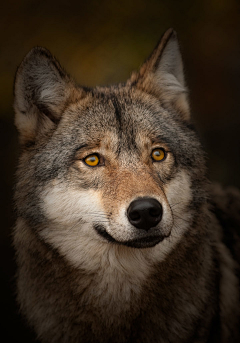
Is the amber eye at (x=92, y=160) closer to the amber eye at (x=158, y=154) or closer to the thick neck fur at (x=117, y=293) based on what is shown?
the amber eye at (x=158, y=154)

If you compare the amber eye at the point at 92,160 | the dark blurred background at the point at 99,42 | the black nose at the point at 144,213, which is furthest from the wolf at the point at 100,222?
the dark blurred background at the point at 99,42

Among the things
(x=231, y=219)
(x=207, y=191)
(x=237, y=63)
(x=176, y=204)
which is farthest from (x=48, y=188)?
(x=237, y=63)

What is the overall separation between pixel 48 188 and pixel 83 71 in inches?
69.5

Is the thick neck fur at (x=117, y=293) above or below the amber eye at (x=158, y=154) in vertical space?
below

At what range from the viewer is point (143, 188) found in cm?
185

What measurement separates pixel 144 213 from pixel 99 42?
7.27ft

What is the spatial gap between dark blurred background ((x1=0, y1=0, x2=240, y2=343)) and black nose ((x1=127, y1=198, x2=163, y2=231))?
4.10 feet

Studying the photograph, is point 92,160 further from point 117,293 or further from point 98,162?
point 117,293

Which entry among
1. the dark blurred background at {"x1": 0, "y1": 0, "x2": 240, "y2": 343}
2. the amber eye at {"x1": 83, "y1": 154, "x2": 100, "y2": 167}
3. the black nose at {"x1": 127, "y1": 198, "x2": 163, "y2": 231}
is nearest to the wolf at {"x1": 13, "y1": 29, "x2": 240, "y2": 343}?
the amber eye at {"x1": 83, "y1": 154, "x2": 100, "y2": 167}

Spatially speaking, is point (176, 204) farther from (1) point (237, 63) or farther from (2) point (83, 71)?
(1) point (237, 63)

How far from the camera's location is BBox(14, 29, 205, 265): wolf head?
6.38 feet

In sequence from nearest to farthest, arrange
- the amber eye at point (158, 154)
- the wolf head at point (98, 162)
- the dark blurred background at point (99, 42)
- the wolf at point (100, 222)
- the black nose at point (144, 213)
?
the black nose at point (144, 213)
the wolf head at point (98, 162)
the wolf at point (100, 222)
the amber eye at point (158, 154)
the dark blurred background at point (99, 42)

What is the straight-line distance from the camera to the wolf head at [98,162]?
1943 mm

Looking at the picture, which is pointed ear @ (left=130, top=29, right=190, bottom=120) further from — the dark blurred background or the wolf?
the dark blurred background
